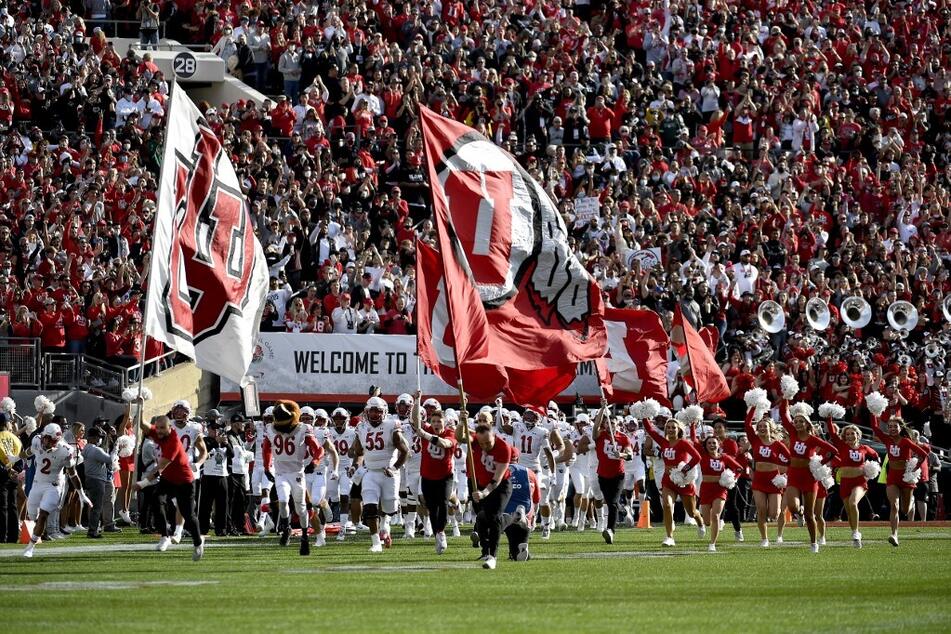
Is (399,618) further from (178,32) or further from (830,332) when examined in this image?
(178,32)

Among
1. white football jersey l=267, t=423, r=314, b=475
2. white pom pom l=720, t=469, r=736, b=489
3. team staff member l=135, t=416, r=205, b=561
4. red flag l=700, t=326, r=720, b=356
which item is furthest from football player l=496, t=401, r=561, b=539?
team staff member l=135, t=416, r=205, b=561

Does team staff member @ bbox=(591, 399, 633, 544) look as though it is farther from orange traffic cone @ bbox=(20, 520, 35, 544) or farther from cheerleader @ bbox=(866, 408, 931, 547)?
orange traffic cone @ bbox=(20, 520, 35, 544)

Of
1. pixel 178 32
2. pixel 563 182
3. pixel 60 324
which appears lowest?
pixel 60 324

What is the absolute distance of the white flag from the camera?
1952 centimetres

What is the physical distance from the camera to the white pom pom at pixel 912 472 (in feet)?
80.9

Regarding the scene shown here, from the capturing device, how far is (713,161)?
38.2 meters

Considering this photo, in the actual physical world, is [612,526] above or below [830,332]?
below

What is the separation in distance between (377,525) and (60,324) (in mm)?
9027

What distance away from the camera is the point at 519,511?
18.8m

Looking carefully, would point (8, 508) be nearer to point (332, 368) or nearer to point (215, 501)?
point (215, 501)

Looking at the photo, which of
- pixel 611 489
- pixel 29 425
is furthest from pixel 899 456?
pixel 29 425

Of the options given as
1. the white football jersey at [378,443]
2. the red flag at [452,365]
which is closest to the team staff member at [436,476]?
the red flag at [452,365]

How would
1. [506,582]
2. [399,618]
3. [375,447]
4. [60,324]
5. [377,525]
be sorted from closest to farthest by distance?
1. [399,618]
2. [506,582]
3. [377,525]
4. [375,447]
5. [60,324]

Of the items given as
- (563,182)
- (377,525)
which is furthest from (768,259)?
(377,525)
